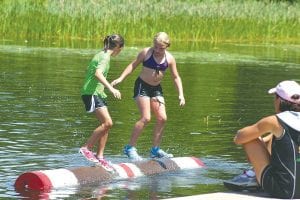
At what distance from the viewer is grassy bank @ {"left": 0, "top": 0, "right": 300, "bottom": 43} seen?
→ 4069 centimetres

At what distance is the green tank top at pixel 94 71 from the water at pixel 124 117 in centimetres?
94

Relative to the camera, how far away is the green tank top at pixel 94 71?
12.3 meters

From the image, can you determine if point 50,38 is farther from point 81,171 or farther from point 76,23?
point 81,171

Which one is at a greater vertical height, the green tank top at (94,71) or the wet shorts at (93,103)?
the green tank top at (94,71)

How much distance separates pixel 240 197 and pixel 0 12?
31725 millimetres

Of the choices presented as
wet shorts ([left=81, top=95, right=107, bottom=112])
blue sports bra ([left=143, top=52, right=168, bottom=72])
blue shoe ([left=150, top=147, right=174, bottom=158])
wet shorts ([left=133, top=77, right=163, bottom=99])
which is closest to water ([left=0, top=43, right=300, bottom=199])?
blue shoe ([left=150, top=147, right=174, bottom=158])

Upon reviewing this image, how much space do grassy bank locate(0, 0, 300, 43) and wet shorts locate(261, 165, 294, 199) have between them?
31.0 metres

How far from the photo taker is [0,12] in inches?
1582

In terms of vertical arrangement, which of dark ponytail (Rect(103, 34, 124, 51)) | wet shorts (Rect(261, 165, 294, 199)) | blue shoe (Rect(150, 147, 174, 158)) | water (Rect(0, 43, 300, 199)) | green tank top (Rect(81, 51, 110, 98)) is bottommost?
water (Rect(0, 43, 300, 199))

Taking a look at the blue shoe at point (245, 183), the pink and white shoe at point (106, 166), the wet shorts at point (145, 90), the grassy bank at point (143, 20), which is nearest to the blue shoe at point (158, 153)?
the wet shorts at point (145, 90)

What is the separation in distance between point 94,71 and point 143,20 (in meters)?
30.8

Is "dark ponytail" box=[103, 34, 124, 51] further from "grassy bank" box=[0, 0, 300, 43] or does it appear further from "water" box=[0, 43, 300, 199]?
"grassy bank" box=[0, 0, 300, 43]

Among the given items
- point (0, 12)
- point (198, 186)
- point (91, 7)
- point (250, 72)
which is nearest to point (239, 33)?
point (91, 7)

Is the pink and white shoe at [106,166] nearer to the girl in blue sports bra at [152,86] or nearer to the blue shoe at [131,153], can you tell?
the blue shoe at [131,153]
